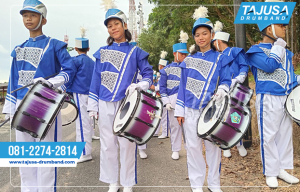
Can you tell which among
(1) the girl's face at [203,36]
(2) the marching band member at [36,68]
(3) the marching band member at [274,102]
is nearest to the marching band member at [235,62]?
(3) the marching band member at [274,102]

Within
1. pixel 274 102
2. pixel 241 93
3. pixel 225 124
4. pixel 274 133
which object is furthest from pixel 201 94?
pixel 274 133

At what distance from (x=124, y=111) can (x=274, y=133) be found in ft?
6.29

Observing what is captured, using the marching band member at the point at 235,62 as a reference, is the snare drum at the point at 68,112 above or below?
below

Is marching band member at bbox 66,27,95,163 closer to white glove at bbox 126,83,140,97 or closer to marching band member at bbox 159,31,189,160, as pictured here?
marching band member at bbox 159,31,189,160

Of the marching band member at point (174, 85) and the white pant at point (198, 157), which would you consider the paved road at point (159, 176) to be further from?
the marching band member at point (174, 85)

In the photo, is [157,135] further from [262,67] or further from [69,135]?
[262,67]

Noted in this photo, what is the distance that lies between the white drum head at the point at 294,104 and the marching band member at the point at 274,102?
70mm

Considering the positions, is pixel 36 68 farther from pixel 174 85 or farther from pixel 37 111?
pixel 174 85

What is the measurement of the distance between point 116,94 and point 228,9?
658 cm

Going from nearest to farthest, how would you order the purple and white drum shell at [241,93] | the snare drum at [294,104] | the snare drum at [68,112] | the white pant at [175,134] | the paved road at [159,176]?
the snare drum at [294,104] < the paved road at [159,176] < the purple and white drum shell at [241,93] < the snare drum at [68,112] < the white pant at [175,134]

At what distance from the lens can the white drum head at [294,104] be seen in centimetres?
315

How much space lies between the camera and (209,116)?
9.68ft

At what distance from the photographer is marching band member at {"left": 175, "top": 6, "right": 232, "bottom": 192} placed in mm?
3158

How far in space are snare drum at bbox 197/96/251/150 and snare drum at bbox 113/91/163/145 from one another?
0.54 m
